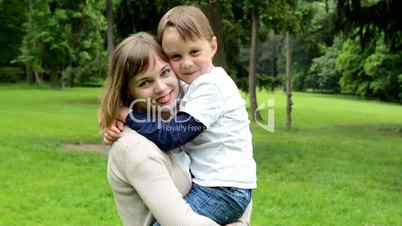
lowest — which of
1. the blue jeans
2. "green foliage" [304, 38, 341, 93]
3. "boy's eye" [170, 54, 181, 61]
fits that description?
"green foliage" [304, 38, 341, 93]

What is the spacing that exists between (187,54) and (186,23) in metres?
0.11

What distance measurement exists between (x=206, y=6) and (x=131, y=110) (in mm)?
11681

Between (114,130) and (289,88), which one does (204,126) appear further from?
(289,88)

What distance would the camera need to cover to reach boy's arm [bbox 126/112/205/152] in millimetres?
2045

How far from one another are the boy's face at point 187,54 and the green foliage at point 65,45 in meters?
38.7

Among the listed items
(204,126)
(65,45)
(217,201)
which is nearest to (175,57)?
(204,126)

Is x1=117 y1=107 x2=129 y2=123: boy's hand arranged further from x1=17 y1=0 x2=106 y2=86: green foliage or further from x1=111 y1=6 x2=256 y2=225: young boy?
x1=17 y1=0 x2=106 y2=86: green foliage

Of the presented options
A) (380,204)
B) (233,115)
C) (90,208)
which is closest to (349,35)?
(380,204)

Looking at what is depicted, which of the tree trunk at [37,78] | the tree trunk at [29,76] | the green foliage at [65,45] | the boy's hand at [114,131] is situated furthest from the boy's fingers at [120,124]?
the tree trunk at [29,76]

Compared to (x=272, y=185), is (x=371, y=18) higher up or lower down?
higher up

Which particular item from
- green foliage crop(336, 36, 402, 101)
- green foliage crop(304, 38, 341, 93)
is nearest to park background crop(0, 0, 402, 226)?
green foliage crop(336, 36, 402, 101)

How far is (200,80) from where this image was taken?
2166mm

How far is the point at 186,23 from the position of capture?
82.4 inches

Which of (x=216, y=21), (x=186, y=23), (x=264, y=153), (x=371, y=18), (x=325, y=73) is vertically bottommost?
(x=325, y=73)
